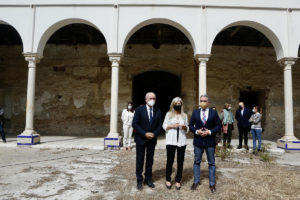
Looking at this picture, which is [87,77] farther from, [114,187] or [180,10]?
[114,187]

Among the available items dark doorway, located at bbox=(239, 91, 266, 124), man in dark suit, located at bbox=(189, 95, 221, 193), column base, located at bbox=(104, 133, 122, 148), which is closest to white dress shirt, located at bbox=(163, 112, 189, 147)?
man in dark suit, located at bbox=(189, 95, 221, 193)

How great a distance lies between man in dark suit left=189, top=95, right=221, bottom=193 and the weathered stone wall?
7770 millimetres

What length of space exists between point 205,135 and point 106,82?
9039mm

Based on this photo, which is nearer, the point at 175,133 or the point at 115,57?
the point at 175,133

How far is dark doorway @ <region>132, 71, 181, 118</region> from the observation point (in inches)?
506

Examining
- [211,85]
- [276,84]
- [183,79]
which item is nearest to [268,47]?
[276,84]

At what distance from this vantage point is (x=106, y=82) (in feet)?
38.4

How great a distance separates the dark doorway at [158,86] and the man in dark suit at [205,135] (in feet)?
28.3

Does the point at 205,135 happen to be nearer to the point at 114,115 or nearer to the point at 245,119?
the point at 245,119

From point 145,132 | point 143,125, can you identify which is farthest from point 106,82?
point 145,132

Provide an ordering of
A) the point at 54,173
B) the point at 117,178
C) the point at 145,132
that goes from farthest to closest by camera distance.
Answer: the point at 54,173 → the point at 117,178 → the point at 145,132

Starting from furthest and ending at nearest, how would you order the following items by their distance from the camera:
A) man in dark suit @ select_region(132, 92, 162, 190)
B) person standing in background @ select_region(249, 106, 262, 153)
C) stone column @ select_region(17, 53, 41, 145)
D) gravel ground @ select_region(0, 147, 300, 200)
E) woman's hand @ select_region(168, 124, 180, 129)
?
stone column @ select_region(17, 53, 41, 145)
person standing in background @ select_region(249, 106, 262, 153)
man in dark suit @ select_region(132, 92, 162, 190)
woman's hand @ select_region(168, 124, 180, 129)
gravel ground @ select_region(0, 147, 300, 200)

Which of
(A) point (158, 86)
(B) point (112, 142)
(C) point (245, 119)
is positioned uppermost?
(A) point (158, 86)

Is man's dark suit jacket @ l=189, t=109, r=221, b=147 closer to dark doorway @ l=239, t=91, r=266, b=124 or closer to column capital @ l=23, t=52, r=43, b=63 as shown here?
column capital @ l=23, t=52, r=43, b=63
